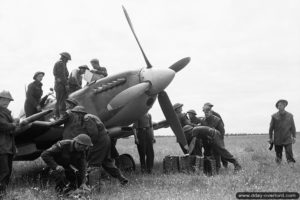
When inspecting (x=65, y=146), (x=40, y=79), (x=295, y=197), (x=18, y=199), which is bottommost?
(x=295, y=197)

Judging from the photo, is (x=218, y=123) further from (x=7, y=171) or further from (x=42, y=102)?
(x=7, y=171)

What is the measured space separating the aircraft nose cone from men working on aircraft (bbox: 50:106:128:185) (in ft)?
6.72

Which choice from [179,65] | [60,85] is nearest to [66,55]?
[60,85]

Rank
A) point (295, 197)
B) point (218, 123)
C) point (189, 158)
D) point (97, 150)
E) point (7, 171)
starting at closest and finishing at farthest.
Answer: point (295, 197) < point (7, 171) < point (97, 150) < point (189, 158) < point (218, 123)

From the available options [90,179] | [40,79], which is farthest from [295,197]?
[40,79]

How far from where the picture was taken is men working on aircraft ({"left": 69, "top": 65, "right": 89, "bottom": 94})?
9891 mm

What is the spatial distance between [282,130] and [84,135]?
6.47m

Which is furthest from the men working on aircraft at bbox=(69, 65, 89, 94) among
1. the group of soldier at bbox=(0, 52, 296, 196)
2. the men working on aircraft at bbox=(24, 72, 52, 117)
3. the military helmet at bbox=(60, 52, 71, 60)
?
the men working on aircraft at bbox=(24, 72, 52, 117)

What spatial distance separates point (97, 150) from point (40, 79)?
3142 millimetres

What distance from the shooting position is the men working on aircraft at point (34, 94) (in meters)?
9.72

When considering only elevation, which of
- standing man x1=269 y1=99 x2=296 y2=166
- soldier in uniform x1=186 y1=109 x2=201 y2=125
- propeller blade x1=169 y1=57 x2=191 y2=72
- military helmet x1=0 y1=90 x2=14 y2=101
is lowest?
standing man x1=269 y1=99 x2=296 y2=166

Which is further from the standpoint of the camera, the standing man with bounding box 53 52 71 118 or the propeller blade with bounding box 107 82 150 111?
the standing man with bounding box 53 52 71 118

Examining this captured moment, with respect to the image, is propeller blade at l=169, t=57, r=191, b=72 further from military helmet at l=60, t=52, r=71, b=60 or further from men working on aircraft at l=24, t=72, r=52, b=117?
men working on aircraft at l=24, t=72, r=52, b=117

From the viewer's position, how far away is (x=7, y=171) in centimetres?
695
